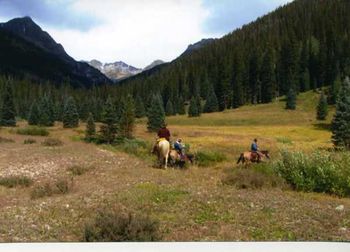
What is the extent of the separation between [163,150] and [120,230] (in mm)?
18373

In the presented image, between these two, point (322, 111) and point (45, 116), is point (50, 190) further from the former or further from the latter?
point (322, 111)

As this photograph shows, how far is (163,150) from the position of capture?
29734 mm

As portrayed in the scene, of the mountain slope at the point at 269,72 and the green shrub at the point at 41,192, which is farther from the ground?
the mountain slope at the point at 269,72

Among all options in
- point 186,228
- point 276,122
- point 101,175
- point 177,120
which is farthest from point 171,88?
point 186,228

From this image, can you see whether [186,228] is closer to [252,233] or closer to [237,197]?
[252,233]

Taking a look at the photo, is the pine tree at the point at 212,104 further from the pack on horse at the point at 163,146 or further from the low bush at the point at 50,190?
the low bush at the point at 50,190

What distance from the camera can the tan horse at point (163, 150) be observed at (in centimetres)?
2977

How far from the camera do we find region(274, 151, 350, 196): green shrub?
815 inches

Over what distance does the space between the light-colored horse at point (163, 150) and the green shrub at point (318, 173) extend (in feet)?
25.2

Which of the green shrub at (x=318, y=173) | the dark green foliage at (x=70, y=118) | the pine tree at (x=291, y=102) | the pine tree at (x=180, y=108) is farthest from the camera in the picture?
the pine tree at (x=180, y=108)

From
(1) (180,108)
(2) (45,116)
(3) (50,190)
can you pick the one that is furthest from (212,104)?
(3) (50,190)

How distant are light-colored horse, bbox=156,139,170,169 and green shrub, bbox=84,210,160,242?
58.7 ft

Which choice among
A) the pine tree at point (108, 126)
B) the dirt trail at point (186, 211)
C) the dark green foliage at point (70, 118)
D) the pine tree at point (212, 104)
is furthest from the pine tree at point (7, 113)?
the dirt trail at point (186, 211)

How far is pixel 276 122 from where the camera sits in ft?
394
